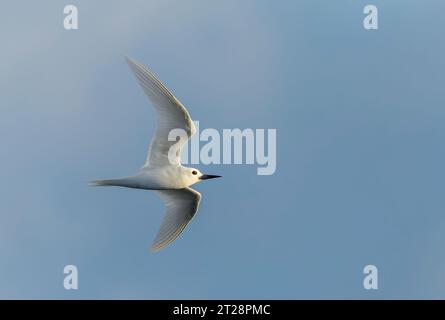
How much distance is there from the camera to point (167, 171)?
53.8ft

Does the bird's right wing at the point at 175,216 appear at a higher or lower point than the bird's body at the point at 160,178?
lower

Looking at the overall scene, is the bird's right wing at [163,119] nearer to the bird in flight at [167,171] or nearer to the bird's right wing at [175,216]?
the bird in flight at [167,171]

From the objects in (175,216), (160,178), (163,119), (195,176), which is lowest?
(175,216)

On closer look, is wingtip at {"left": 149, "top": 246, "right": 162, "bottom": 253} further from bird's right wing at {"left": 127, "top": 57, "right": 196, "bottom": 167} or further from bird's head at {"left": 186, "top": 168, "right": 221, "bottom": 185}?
bird's right wing at {"left": 127, "top": 57, "right": 196, "bottom": 167}

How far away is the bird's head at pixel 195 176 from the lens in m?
16.5

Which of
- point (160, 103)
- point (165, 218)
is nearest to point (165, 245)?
point (165, 218)

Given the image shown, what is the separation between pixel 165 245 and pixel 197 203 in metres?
0.93

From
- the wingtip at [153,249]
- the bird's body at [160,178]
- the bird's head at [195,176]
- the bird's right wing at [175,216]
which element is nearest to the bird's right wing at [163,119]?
the bird's body at [160,178]

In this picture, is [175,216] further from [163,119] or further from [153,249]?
[163,119]

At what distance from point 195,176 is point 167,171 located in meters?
0.52

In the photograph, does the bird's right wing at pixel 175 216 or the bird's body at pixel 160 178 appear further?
the bird's right wing at pixel 175 216

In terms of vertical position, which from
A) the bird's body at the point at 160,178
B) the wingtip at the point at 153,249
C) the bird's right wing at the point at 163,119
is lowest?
the wingtip at the point at 153,249

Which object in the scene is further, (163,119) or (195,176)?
(195,176)

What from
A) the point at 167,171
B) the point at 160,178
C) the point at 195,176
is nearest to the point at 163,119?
the point at 167,171
